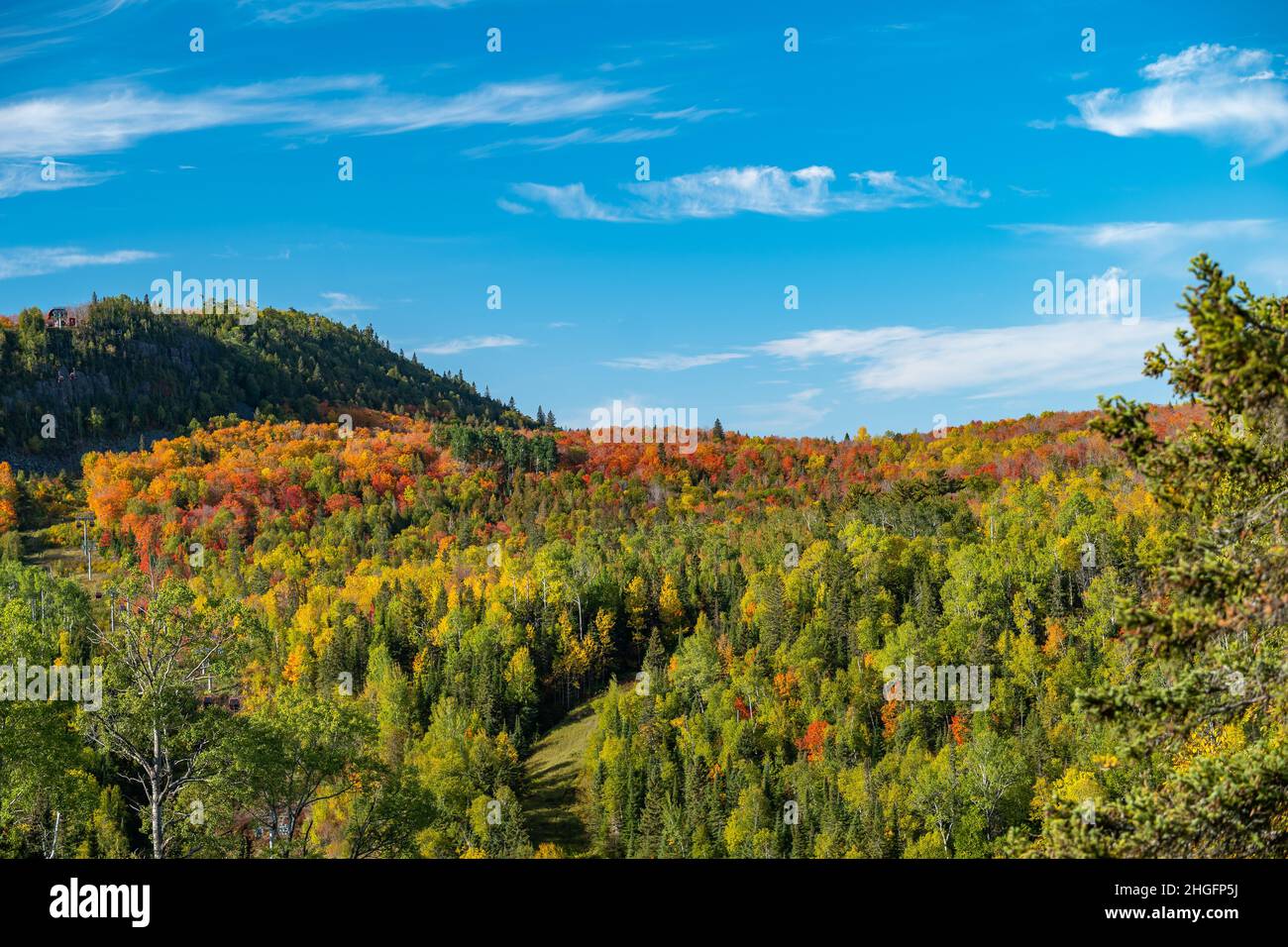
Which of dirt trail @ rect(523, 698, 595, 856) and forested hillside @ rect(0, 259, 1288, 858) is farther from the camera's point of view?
dirt trail @ rect(523, 698, 595, 856)

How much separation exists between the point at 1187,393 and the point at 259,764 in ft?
99.8

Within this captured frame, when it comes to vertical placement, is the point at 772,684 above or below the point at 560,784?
above

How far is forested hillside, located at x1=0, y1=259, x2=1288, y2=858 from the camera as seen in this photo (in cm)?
1489

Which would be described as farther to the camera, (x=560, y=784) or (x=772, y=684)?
(x=772, y=684)

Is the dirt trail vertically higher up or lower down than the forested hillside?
lower down

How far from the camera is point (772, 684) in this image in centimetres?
13775

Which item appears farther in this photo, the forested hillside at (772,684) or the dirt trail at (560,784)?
the dirt trail at (560,784)

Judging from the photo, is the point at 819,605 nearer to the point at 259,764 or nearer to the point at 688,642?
the point at 688,642

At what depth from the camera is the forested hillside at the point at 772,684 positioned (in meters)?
14.9

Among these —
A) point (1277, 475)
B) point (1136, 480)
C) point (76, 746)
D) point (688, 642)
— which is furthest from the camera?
point (1136, 480)

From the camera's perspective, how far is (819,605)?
513 feet

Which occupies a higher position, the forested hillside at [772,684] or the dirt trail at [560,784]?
the forested hillside at [772,684]
